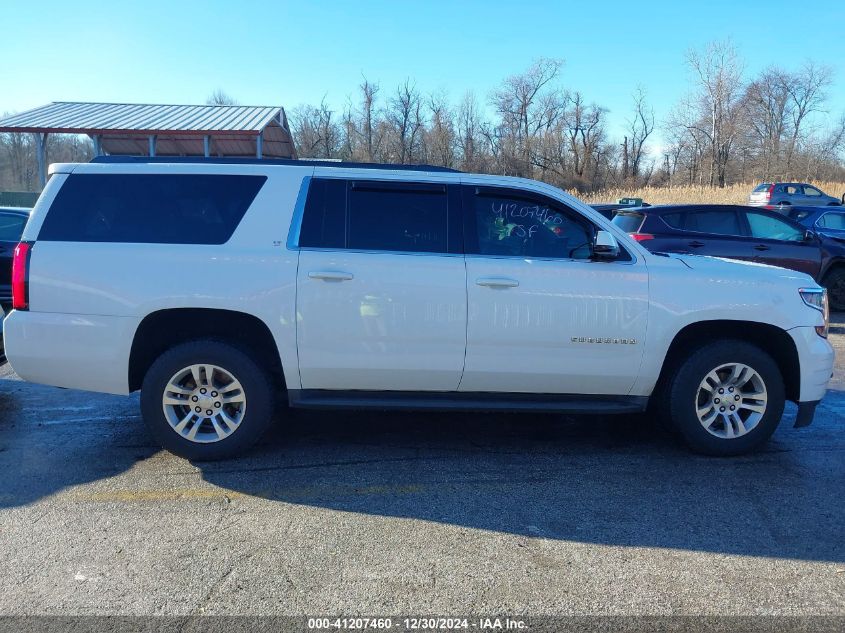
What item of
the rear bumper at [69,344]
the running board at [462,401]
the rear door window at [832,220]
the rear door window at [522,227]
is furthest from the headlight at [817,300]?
the rear door window at [832,220]

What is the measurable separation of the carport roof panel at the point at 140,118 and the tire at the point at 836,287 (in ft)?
56.1

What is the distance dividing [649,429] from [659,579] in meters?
2.39

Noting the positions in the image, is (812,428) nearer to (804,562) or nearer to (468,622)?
(804,562)

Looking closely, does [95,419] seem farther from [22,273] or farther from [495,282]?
[495,282]

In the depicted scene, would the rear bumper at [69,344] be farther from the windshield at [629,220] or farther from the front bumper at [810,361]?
the windshield at [629,220]

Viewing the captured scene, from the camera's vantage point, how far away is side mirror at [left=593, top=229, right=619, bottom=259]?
14.6 feet

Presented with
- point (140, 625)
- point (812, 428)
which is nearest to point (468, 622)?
point (140, 625)

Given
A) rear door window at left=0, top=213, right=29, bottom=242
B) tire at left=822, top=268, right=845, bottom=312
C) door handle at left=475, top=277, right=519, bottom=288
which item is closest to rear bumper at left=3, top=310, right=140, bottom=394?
door handle at left=475, top=277, right=519, bottom=288

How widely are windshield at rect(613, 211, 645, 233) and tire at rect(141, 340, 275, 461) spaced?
290 inches

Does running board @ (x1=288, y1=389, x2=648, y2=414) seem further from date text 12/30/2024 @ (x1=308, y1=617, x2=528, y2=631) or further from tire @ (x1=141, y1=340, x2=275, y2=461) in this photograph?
date text 12/30/2024 @ (x1=308, y1=617, x2=528, y2=631)

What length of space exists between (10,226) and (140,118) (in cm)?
1639

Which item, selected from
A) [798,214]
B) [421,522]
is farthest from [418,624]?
[798,214]

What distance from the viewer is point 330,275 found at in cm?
434

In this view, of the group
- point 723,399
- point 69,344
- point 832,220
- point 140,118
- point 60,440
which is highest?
point 140,118
